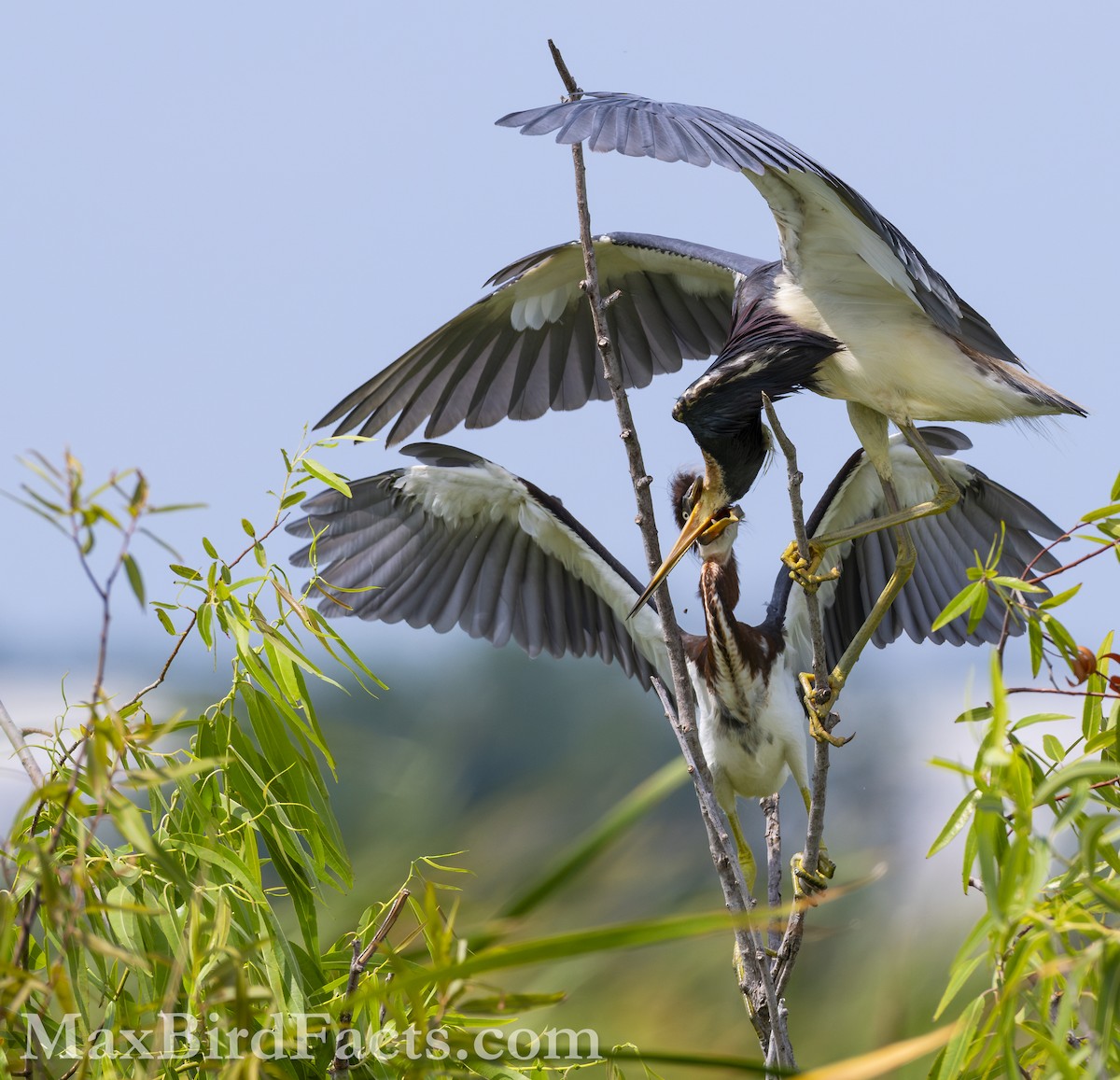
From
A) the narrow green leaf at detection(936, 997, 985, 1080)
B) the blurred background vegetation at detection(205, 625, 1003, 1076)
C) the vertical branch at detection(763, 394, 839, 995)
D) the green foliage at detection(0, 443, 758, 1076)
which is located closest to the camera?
the green foliage at detection(0, 443, 758, 1076)

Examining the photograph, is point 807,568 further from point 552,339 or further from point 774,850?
point 552,339

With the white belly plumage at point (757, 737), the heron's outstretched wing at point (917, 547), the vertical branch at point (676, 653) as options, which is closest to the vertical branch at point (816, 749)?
the vertical branch at point (676, 653)

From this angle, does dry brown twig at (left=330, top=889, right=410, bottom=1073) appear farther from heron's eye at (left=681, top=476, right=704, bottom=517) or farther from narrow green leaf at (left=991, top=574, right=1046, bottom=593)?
heron's eye at (left=681, top=476, right=704, bottom=517)

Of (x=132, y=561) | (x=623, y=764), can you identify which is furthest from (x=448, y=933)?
(x=623, y=764)

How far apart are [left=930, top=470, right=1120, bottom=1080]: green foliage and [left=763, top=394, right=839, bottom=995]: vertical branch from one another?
55cm

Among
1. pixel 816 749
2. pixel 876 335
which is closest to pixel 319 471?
pixel 816 749

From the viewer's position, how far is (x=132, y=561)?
43.1 inches

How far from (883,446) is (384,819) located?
200 inches

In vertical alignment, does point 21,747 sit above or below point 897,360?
below

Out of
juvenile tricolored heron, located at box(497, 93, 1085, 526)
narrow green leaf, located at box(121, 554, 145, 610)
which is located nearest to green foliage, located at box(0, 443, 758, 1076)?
narrow green leaf, located at box(121, 554, 145, 610)

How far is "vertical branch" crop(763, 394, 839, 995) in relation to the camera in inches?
80.1

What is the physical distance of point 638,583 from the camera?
3537mm

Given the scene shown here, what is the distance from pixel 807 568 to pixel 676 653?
0.96ft

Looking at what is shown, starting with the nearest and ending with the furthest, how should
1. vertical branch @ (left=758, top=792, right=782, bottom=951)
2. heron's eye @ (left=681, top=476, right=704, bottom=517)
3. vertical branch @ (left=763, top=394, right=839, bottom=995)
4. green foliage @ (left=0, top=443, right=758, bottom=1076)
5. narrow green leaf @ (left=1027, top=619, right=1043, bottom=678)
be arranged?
1. green foliage @ (left=0, top=443, right=758, bottom=1076)
2. narrow green leaf @ (left=1027, top=619, right=1043, bottom=678)
3. vertical branch @ (left=763, top=394, right=839, bottom=995)
4. vertical branch @ (left=758, top=792, right=782, bottom=951)
5. heron's eye @ (left=681, top=476, right=704, bottom=517)
